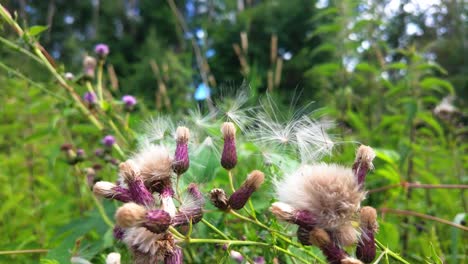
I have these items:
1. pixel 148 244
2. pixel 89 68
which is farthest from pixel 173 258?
pixel 89 68

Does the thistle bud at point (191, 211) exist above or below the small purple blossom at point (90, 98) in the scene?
above

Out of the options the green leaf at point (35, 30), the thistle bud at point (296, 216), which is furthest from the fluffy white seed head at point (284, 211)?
the green leaf at point (35, 30)

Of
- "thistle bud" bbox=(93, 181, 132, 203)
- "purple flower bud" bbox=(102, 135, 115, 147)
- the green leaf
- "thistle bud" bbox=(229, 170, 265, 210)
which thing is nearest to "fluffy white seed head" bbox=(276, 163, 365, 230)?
"thistle bud" bbox=(229, 170, 265, 210)

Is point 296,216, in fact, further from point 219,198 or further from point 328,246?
point 219,198

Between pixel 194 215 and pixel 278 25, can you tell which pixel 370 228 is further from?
pixel 278 25

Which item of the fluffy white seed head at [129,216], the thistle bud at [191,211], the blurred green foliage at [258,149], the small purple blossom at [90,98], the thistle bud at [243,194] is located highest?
the fluffy white seed head at [129,216]

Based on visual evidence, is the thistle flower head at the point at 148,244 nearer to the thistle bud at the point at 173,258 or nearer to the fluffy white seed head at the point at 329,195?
the thistle bud at the point at 173,258
